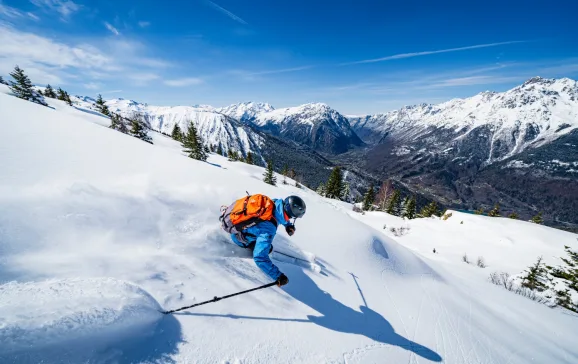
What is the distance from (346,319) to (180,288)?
3.52 m

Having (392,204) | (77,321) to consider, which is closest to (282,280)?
(77,321)

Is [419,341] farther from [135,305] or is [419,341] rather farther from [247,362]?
[135,305]

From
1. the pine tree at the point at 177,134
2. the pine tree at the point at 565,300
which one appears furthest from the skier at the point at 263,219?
the pine tree at the point at 177,134

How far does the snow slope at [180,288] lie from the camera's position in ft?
10.3

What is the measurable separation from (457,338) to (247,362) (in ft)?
18.9

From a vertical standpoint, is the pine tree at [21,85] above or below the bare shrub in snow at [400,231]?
above

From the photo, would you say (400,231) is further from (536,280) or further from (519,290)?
(519,290)

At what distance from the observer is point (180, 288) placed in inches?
164

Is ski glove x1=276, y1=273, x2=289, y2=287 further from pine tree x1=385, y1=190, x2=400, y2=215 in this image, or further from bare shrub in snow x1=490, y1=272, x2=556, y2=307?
pine tree x1=385, y1=190, x2=400, y2=215

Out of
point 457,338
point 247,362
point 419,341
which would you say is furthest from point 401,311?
point 247,362

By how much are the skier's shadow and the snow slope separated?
3 centimetres

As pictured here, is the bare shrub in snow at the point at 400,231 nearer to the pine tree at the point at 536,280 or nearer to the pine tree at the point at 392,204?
the pine tree at the point at 536,280

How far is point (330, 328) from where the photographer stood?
Result: 189 inches

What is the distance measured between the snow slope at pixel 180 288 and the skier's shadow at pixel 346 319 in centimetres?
3
